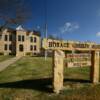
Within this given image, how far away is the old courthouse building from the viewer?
57.5m

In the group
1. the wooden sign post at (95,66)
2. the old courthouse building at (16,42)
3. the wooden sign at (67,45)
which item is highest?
the old courthouse building at (16,42)

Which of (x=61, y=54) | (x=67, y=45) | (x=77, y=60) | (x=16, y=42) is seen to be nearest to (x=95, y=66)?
(x=77, y=60)

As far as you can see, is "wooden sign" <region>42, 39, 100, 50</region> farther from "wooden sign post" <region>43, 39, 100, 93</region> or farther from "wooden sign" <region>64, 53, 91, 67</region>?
"wooden sign" <region>64, 53, 91, 67</region>

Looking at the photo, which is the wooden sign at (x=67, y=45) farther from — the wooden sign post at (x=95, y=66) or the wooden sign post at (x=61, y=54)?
the wooden sign post at (x=95, y=66)

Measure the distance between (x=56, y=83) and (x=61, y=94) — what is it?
2.00ft

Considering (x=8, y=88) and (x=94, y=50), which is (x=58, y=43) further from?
(x=8, y=88)

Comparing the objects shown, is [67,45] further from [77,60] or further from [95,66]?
[95,66]

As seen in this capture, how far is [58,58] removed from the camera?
389 inches

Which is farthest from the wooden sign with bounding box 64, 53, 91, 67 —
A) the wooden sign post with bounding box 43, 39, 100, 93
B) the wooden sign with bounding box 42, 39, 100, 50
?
the wooden sign with bounding box 42, 39, 100, 50

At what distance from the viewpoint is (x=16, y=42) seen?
5750 centimetres

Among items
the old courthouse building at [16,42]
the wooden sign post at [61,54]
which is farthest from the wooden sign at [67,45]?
the old courthouse building at [16,42]

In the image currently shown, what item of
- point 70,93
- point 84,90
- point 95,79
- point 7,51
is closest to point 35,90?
point 70,93

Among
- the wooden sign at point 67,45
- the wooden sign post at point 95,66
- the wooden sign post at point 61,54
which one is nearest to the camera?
the wooden sign post at point 61,54

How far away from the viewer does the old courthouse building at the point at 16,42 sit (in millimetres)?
57500
